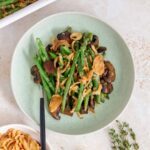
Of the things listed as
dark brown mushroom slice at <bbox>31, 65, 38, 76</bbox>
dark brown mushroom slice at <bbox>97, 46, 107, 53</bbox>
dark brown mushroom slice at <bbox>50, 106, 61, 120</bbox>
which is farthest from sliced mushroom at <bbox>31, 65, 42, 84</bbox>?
dark brown mushroom slice at <bbox>97, 46, 107, 53</bbox>

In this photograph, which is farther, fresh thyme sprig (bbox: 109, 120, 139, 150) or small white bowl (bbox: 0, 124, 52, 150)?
fresh thyme sprig (bbox: 109, 120, 139, 150)

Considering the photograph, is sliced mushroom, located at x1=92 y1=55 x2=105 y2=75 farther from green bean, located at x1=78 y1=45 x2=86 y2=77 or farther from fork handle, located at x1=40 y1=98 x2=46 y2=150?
fork handle, located at x1=40 y1=98 x2=46 y2=150

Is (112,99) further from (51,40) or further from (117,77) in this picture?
(51,40)

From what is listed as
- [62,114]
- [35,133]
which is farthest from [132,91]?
[35,133]

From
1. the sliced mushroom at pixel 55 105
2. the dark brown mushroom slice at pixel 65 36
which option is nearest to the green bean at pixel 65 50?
the dark brown mushroom slice at pixel 65 36

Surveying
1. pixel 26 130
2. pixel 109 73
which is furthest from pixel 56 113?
pixel 109 73

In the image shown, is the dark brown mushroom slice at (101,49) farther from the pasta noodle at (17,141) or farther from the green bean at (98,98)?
the pasta noodle at (17,141)
